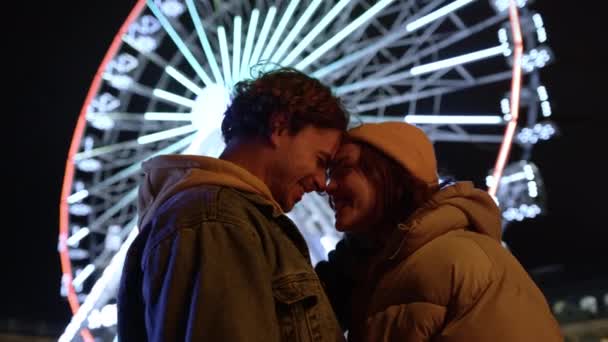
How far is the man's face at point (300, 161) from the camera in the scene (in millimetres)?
1743

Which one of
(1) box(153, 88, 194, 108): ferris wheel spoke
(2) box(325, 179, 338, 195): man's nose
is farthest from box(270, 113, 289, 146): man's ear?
(1) box(153, 88, 194, 108): ferris wheel spoke

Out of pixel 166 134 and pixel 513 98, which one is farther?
pixel 166 134

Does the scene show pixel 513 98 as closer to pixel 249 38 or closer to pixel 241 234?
pixel 249 38

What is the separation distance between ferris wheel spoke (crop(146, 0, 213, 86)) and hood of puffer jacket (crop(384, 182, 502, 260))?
3.75m

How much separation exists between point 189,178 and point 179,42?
13.7ft

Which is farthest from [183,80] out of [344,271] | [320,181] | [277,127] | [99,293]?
[277,127]

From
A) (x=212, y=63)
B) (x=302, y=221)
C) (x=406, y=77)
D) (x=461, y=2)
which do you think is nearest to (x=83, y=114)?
(x=212, y=63)

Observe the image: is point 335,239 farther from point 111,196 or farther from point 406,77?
point 111,196

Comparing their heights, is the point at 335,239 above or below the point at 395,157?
below

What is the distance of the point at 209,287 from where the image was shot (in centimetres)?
128

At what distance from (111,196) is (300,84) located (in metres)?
3.84

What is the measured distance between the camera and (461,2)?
545 centimetres

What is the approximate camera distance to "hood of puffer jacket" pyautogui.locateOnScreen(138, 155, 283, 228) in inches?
59.8

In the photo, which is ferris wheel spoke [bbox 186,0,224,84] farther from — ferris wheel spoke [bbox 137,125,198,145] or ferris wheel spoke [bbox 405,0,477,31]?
ferris wheel spoke [bbox 405,0,477,31]
